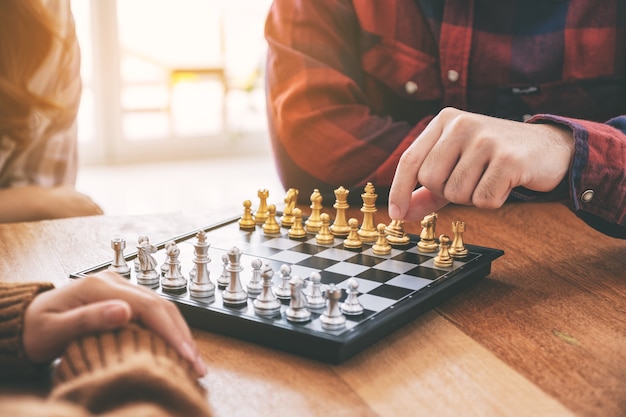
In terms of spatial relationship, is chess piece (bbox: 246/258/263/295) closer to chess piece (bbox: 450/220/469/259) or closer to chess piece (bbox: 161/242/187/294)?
chess piece (bbox: 161/242/187/294)

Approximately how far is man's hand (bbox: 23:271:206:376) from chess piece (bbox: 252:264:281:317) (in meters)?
0.13

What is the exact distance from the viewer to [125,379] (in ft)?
2.15

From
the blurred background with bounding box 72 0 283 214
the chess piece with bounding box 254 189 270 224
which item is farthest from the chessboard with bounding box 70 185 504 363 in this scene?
the blurred background with bounding box 72 0 283 214

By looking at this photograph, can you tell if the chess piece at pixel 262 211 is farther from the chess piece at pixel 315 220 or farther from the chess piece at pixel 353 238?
the chess piece at pixel 353 238

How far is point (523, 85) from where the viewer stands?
1.89 metres

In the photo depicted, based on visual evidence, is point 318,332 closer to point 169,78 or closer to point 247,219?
point 247,219

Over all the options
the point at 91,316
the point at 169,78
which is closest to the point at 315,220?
the point at 91,316

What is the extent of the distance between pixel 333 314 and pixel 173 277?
0.26m

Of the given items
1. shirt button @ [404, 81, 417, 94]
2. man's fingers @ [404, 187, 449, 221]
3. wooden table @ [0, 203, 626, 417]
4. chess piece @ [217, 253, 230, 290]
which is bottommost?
wooden table @ [0, 203, 626, 417]

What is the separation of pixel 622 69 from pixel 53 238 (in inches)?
56.8

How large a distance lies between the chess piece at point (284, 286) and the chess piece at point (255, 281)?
25mm

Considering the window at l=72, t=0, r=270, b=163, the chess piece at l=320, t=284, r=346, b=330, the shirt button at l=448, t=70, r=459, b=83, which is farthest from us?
the window at l=72, t=0, r=270, b=163

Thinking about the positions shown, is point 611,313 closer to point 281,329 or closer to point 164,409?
point 281,329

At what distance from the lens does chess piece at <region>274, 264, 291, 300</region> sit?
0.98 meters
